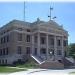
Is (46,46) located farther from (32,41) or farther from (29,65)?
(29,65)

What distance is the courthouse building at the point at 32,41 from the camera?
5412 cm

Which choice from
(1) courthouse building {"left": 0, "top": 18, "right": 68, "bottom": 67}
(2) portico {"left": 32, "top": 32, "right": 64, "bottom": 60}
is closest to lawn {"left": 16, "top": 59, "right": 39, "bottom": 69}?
(1) courthouse building {"left": 0, "top": 18, "right": 68, "bottom": 67}

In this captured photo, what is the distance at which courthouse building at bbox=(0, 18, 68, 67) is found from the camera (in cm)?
5412

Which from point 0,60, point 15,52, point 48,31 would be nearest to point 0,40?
point 0,60

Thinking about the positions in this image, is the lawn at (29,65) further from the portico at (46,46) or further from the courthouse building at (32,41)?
the portico at (46,46)

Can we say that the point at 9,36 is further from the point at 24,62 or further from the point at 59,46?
the point at 59,46

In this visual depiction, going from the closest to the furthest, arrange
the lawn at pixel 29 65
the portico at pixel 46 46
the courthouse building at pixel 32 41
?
1. the lawn at pixel 29 65
2. the courthouse building at pixel 32 41
3. the portico at pixel 46 46

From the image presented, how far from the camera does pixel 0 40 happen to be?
61.4 metres

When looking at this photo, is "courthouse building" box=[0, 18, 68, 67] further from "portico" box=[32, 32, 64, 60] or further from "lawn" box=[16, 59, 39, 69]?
"lawn" box=[16, 59, 39, 69]

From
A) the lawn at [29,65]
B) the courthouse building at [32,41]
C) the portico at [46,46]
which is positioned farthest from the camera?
the portico at [46,46]

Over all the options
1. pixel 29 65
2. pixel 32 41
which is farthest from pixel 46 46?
pixel 29 65

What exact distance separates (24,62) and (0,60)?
10966 millimetres

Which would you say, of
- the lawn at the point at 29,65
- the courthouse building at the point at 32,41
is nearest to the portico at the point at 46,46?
the courthouse building at the point at 32,41

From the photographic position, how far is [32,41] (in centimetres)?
5644
